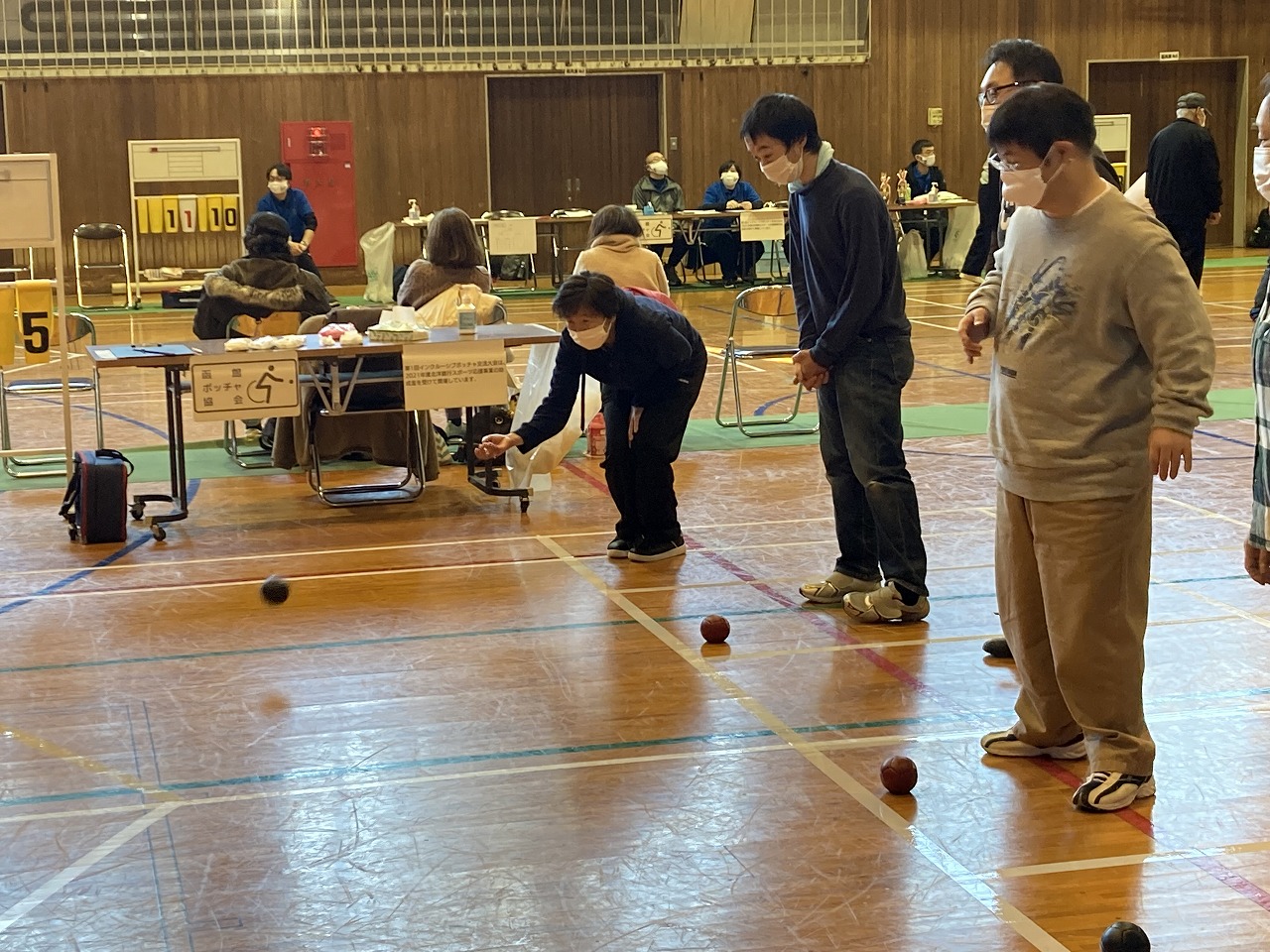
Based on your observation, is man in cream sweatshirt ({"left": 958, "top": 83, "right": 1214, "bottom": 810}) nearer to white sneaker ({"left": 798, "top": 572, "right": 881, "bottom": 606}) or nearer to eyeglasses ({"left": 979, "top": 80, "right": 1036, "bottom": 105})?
eyeglasses ({"left": 979, "top": 80, "right": 1036, "bottom": 105})

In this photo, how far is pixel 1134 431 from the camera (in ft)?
10.8

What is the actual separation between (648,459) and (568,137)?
13.7 m

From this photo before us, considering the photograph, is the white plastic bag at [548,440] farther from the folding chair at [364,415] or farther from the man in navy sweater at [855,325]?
the man in navy sweater at [855,325]

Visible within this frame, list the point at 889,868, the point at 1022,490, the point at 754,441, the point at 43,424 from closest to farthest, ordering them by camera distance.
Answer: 1. the point at 889,868
2. the point at 1022,490
3. the point at 754,441
4. the point at 43,424

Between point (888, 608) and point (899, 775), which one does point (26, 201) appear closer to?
point (888, 608)

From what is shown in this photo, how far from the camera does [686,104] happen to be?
18688 mm

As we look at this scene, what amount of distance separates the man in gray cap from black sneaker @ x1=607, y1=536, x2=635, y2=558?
18.5ft

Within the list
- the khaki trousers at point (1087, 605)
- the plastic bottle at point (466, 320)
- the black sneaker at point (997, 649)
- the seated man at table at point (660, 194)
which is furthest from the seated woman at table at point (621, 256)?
the seated man at table at point (660, 194)

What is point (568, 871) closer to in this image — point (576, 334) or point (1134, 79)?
point (576, 334)

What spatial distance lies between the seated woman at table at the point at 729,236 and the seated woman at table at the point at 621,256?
9126mm

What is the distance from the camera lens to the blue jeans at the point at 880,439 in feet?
15.7

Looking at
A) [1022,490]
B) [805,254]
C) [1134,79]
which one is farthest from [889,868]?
[1134,79]

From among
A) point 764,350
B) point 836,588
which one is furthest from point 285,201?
point 836,588

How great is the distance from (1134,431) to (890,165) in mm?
16552
